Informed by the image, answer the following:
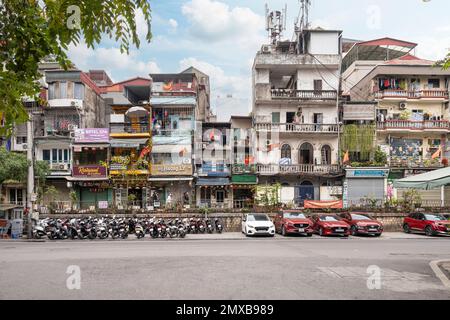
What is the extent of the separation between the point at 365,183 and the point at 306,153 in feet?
19.7

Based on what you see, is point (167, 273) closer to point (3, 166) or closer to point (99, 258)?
point (99, 258)

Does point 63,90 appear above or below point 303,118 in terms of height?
above

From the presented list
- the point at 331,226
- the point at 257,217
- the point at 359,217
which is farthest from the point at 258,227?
the point at 359,217

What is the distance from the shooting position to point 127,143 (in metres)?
37.9

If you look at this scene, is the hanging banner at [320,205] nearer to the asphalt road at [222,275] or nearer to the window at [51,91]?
the asphalt road at [222,275]

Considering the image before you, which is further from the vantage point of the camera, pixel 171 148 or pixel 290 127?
pixel 290 127

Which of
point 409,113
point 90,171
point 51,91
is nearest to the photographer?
point 90,171

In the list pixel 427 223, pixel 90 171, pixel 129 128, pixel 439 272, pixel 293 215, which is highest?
pixel 129 128

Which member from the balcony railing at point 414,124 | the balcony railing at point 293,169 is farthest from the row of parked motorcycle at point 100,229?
the balcony railing at point 414,124

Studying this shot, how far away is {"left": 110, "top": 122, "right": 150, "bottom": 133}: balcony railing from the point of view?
39.1m

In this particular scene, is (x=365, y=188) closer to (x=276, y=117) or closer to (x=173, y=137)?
(x=276, y=117)

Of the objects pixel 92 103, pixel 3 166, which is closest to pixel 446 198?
pixel 92 103

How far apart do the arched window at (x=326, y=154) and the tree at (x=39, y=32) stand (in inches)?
1449
